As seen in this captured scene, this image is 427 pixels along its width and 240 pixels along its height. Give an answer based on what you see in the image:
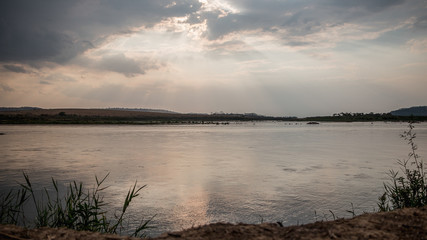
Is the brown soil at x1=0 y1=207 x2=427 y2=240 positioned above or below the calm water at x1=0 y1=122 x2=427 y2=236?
above

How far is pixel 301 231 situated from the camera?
380 centimetres

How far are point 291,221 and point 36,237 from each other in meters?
4.68

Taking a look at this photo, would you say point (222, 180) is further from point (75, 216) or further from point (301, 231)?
point (301, 231)

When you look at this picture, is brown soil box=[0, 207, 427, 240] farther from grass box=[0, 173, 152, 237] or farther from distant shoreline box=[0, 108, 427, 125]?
distant shoreline box=[0, 108, 427, 125]

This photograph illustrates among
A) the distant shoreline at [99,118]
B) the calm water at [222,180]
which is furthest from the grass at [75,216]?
the distant shoreline at [99,118]

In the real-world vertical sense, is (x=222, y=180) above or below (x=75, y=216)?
below

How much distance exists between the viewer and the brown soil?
3.65 metres

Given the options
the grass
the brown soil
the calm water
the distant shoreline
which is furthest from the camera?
the distant shoreline

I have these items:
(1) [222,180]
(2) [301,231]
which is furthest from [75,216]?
(1) [222,180]

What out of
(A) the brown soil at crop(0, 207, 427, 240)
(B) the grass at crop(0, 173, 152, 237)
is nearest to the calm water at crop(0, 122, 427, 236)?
(B) the grass at crop(0, 173, 152, 237)

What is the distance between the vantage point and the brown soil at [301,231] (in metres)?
3.65

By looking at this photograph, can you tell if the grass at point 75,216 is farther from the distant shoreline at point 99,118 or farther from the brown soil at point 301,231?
the distant shoreline at point 99,118

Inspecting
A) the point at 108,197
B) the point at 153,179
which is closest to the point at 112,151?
the point at 153,179

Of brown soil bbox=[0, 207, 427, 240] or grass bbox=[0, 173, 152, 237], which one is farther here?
grass bbox=[0, 173, 152, 237]
